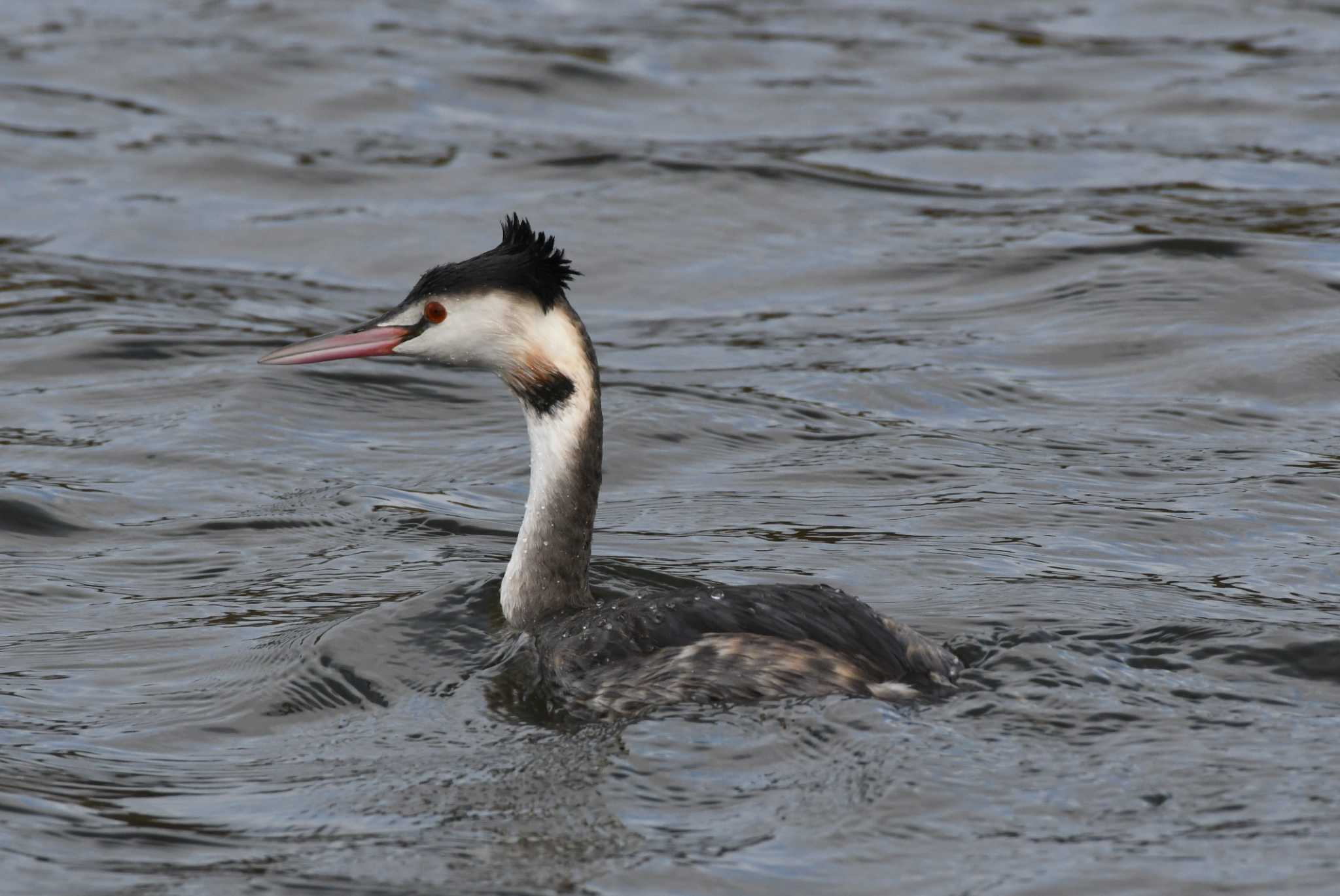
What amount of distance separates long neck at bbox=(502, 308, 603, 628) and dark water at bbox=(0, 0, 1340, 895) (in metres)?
0.22

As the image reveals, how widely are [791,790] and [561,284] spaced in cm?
193

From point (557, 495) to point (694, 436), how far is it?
271 cm

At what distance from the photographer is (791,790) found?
517 centimetres

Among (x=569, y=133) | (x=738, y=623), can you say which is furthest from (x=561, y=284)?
(x=569, y=133)

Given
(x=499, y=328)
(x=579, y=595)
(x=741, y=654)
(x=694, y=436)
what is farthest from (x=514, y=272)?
(x=694, y=436)

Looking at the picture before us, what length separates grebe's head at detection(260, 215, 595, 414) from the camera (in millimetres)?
6324

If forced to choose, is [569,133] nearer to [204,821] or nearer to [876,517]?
[876,517]

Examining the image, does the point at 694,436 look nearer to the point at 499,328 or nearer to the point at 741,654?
the point at 499,328

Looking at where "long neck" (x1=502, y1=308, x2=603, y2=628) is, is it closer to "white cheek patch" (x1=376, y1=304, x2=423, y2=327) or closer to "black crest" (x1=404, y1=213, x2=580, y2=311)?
"black crest" (x1=404, y1=213, x2=580, y2=311)

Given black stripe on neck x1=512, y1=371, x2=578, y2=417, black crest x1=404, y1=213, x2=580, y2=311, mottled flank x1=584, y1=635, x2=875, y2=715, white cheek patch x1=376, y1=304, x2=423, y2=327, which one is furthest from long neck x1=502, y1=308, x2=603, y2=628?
mottled flank x1=584, y1=635, x2=875, y2=715

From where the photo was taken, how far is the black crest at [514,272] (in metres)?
6.31

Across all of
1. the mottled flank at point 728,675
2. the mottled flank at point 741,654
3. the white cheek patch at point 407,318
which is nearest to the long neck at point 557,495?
the white cheek patch at point 407,318

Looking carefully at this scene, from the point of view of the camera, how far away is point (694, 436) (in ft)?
30.4

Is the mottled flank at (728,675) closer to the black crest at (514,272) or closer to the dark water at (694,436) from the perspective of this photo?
the dark water at (694,436)
